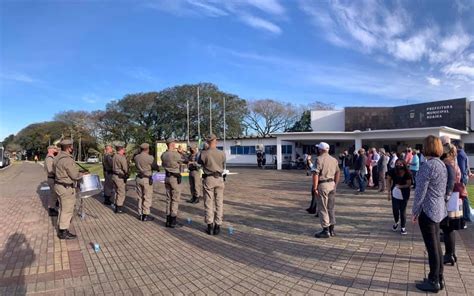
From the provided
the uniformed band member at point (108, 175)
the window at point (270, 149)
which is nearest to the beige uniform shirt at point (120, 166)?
the uniformed band member at point (108, 175)

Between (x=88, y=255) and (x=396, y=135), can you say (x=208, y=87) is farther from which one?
(x=88, y=255)

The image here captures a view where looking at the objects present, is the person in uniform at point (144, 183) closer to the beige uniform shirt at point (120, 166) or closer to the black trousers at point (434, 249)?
the beige uniform shirt at point (120, 166)

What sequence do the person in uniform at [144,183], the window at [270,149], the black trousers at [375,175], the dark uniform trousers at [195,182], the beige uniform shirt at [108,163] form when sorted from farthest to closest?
the window at [270,149] → the black trousers at [375,175] → the dark uniform trousers at [195,182] → the beige uniform shirt at [108,163] → the person in uniform at [144,183]

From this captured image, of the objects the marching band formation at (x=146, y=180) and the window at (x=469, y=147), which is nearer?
the marching band formation at (x=146, y=180)

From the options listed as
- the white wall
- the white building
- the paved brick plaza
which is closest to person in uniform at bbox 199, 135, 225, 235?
the paved brick plaza

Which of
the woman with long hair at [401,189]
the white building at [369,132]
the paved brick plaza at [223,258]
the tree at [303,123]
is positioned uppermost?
the tree at [303,123]

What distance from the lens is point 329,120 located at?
39156 millimetres

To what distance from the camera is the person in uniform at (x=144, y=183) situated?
7629mm

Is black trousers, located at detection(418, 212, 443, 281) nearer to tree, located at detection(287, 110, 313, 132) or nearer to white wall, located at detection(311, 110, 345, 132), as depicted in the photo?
white wall, located at detection(311, 110, 345, 132)

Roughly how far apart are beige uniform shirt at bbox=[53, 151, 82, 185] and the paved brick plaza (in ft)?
3.58

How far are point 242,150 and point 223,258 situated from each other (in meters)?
32.5

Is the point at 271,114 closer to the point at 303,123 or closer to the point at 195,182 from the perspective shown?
the point at 303,123

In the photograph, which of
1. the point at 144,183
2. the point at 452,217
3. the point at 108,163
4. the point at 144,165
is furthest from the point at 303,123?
the point at 452,217

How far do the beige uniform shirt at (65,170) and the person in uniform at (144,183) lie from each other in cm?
163
